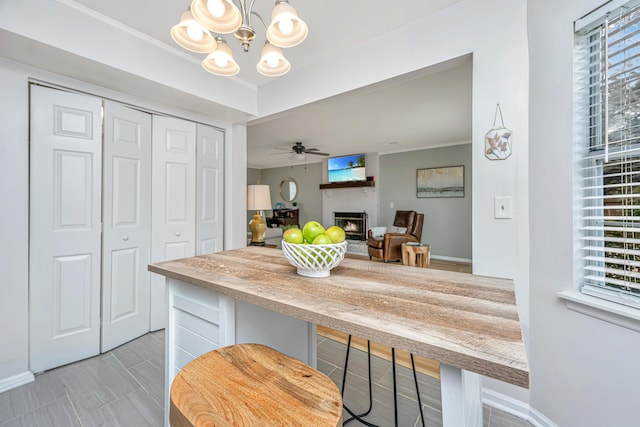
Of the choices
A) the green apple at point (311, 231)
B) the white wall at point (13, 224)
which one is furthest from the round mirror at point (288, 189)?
the green apple at point (311, 231)

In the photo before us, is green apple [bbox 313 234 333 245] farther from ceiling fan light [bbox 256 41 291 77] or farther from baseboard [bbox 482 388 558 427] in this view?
baseboard [bbox 482 388 558 427]

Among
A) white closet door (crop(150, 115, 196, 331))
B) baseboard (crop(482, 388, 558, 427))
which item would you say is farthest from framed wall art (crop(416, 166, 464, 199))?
white closet door (crop(150, 115, 196, 331))

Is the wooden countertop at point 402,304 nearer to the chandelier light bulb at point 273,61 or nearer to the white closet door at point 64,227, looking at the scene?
the chandelier light bulb at point 273,61

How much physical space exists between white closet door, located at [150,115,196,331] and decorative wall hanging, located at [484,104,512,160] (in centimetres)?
261

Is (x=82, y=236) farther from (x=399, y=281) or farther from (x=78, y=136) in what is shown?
(x=399, y=281)

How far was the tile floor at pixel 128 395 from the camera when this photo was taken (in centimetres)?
150

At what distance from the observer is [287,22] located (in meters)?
1.24

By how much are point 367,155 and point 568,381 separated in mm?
5832

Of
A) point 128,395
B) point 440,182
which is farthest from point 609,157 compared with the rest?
point 440,182

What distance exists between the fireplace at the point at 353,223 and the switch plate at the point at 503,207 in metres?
5.11

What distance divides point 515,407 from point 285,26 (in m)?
2.37

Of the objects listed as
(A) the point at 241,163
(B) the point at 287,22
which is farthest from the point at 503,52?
(A) the point at 241,163

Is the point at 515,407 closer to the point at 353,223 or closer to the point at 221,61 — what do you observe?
the point at 221,61

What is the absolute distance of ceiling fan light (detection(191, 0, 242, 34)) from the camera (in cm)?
111
